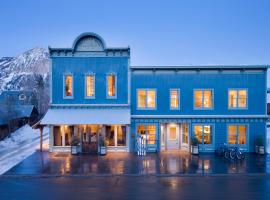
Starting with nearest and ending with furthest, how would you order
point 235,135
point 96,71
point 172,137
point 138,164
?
point 138,164 < point 96,71 < point 235,135 < point 172,137

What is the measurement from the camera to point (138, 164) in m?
16.8

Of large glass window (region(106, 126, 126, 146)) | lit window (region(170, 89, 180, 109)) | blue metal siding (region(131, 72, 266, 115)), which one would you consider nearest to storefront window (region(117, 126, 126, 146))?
large glass window (region(106, 126, 126, 146))

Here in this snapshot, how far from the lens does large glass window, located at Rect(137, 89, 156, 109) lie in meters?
21.3

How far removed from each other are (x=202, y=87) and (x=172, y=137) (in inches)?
193

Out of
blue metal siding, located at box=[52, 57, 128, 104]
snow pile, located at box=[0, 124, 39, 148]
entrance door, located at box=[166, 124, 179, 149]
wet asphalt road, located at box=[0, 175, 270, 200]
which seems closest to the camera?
wet asphalt road, located at box=[0, 175, 270, 200]

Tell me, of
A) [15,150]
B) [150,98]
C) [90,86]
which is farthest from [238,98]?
[15,150]

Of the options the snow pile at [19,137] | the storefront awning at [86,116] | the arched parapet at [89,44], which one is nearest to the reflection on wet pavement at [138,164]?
the storefront awning at [86,116]

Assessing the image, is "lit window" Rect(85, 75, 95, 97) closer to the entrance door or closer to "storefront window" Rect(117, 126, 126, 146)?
"storefront window" Rect(117, 126, 126, 146)

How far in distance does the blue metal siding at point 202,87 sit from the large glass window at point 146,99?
1.11 ft

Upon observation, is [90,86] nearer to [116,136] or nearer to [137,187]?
[116,136]

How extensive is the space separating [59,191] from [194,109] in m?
12.9

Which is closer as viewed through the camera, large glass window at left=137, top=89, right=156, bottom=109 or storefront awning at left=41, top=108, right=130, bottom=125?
storefront awning at left=41, top=108, right=130, bottom=125

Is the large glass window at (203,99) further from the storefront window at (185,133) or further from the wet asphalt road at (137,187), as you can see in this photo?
the wet asphalt road at (137,187)

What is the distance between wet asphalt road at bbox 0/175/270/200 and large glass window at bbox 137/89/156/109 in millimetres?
7981
